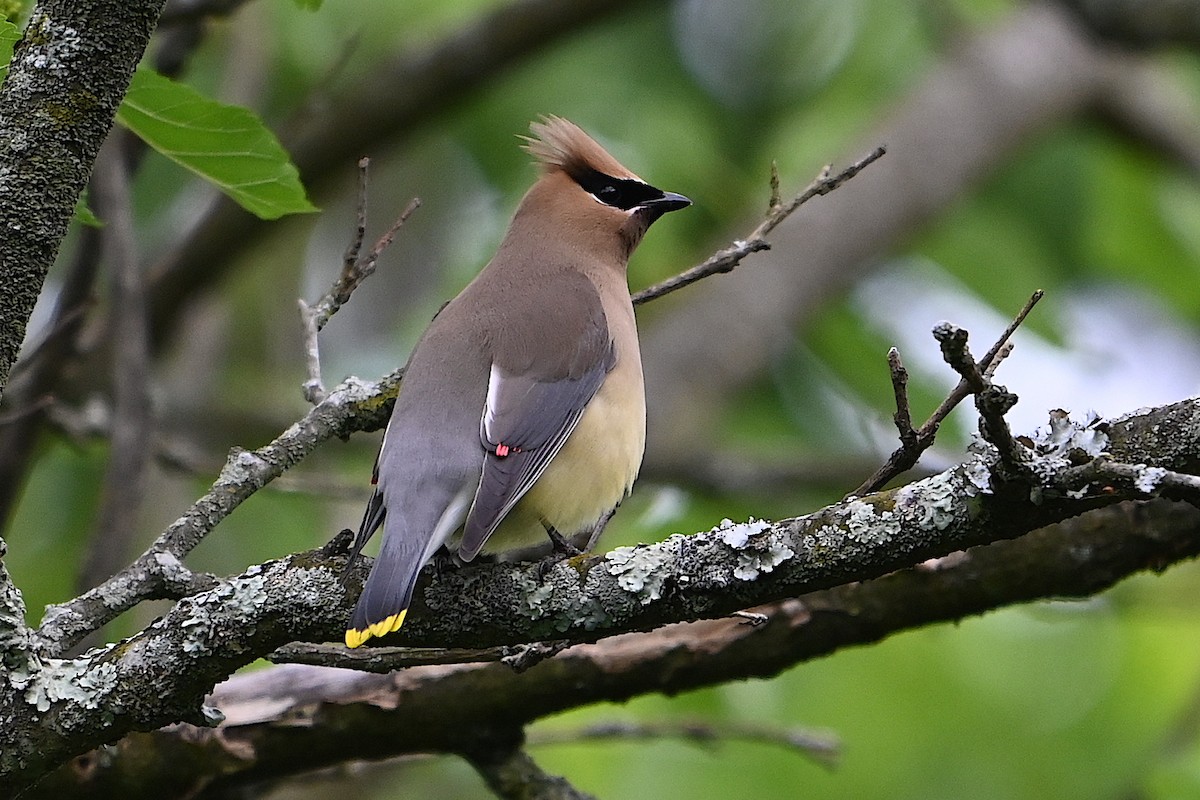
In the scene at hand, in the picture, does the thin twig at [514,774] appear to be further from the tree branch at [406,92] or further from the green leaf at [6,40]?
the tree branch at [406,92]

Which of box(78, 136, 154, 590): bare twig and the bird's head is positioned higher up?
the bird's head

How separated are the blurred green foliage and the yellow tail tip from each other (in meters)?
2.07

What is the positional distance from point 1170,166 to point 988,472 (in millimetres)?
7719

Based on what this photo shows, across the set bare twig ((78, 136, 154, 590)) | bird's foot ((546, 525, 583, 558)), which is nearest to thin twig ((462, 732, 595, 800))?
bird's foot ((546, 525, 583, 558))

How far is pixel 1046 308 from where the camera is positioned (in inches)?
315

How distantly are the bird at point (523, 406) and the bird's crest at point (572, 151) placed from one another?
0.4 inches

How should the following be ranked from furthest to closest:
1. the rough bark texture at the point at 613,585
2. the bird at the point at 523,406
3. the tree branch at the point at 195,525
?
the bird at the point at 523,406
the tree branch at the point at 195,525
the rough bark texture at the point at 613,585

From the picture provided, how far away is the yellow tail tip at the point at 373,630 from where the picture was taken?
2939 millimetres

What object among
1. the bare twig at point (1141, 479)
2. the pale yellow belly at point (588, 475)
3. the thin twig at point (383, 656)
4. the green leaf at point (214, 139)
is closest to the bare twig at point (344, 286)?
the green leaf at point (214, 139)

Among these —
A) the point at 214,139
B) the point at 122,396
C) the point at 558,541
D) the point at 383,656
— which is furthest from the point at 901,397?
the point at 122,396

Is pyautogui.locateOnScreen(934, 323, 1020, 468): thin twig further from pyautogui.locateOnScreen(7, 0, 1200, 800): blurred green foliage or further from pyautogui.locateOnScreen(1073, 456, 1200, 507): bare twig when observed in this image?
pyautogui.locateOnScreen(7, 0, 1200, 800): blurred green foliage

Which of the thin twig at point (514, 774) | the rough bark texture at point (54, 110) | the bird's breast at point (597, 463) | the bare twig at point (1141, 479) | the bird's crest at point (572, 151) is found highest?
the bird's crest at point (572, 151)

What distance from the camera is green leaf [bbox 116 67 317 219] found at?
3.24 metres

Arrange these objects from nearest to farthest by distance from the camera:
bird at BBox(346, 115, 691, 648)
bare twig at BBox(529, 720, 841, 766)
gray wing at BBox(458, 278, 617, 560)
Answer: bird at BBox(346, 115, 691, 648)
gray wing at BBox(458, 278, 617, 560)
bare twig at BBox(529, 720, 841, 766)
